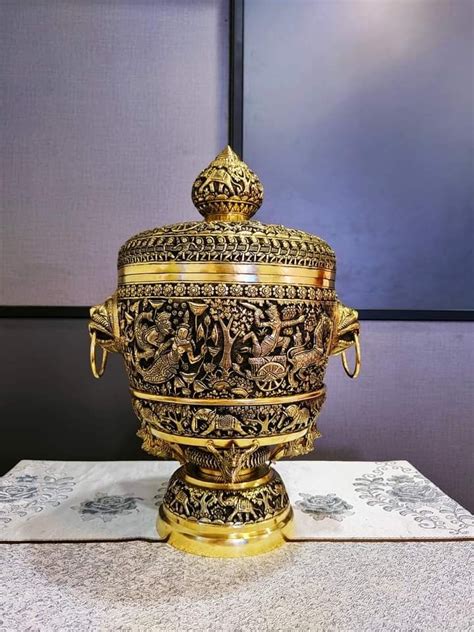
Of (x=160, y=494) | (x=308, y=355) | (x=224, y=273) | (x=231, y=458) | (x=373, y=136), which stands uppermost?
(x=373, y=136)

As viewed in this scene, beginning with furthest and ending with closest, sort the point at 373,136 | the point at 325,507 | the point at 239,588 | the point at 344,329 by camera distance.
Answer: the point at 373,136 → the point at 325,507 → the point at 344,329 → the point at 239,588

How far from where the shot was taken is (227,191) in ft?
2.04

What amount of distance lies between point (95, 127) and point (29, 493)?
2.44 ft

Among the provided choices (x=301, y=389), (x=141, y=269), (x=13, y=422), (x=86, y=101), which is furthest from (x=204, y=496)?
(x=86, y=101)

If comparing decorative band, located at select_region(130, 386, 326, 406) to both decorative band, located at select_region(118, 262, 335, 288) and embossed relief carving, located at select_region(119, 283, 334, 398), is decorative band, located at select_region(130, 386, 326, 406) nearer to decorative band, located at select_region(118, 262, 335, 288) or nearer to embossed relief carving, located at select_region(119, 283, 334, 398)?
embossed relief carving, located at select_region(119, 283, 334, 398)

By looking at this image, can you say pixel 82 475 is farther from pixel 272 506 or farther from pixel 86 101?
pixel 86 101

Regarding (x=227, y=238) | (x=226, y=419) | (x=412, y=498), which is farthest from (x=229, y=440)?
(x=412, y=498)

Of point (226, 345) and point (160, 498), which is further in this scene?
point (160, 498)

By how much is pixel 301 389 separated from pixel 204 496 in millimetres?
202

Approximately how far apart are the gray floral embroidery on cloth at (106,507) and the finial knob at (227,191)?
46 centimetres

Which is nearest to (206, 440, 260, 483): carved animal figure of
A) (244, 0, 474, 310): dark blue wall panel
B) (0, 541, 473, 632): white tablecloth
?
(0, 541, 473, 632): white tablecloth

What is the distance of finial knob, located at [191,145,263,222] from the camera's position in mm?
624

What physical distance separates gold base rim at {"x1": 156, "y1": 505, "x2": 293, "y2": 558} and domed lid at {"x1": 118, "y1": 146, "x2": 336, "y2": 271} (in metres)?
0.35

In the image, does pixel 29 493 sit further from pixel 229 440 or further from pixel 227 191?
pixel 227 191
